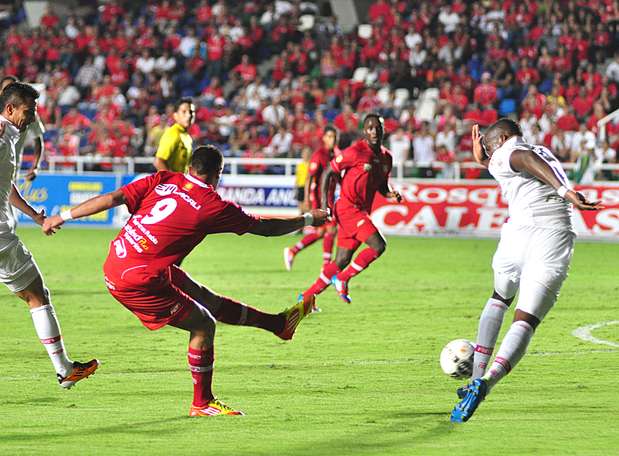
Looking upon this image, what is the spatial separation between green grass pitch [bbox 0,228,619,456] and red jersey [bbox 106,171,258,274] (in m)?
1.06

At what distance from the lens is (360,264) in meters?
14.4

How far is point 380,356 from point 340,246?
13.2ft

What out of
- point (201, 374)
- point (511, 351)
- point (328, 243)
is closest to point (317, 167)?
point (328, 243)

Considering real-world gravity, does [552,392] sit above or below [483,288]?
above

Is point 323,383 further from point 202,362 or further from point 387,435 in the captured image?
point 387,435

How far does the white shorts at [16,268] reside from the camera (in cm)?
902

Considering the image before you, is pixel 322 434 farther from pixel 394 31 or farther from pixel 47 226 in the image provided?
pixel 394 31

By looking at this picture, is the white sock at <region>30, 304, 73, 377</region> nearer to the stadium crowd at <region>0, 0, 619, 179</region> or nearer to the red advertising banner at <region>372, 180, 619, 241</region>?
the red advertising banner at <region>372, 180, 619, 241</region>

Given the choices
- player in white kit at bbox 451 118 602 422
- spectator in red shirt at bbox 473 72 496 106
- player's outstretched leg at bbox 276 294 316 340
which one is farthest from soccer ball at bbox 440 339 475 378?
spectator in red shirt at bbox 473 72 496 106

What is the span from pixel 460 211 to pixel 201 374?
699 inches

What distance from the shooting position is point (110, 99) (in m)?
33.0

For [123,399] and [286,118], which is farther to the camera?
[286,118]

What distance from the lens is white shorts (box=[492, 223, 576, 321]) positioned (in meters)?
7.82

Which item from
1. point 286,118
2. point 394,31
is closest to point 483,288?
point 286,118
